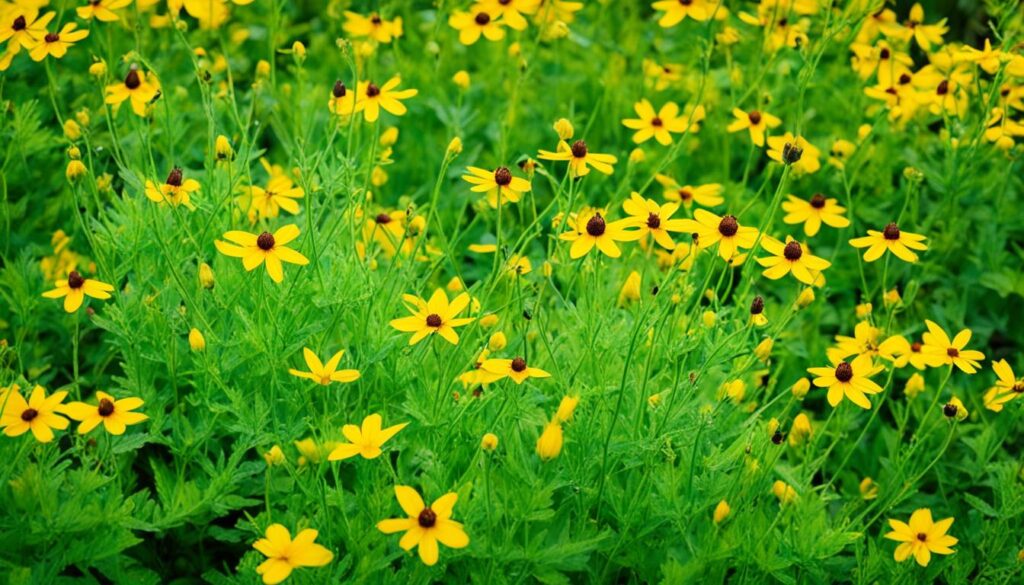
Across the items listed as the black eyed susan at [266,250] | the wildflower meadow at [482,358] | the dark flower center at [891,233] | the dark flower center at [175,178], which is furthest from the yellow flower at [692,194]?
the dark flower center at [175,178]

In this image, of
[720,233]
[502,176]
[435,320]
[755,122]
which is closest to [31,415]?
[435,320]

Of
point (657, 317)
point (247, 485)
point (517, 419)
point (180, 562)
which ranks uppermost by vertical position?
point (657, 317)

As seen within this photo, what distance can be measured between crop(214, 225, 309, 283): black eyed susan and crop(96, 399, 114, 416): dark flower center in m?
0.33

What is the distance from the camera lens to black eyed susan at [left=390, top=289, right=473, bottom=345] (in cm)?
200

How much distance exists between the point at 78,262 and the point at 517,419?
1.38 m

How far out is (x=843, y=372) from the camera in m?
2.09

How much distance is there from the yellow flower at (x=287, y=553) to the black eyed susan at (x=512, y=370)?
0.42 m

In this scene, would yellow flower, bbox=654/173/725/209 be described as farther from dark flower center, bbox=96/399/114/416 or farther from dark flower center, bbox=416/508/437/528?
dark flower center, bbox=96/399/114/416

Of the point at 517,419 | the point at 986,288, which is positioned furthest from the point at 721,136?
the point at 517,419

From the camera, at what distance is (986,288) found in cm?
318

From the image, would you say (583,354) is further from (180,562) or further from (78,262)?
(78,262)

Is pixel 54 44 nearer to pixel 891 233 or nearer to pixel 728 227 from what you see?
pixel 728 227

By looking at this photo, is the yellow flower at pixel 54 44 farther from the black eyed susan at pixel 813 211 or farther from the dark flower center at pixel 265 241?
the black eyed susan at pixel 813 211

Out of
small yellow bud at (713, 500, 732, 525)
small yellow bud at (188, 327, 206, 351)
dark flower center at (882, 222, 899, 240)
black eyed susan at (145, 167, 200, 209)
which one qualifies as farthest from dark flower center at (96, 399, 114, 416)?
dark flower center at (882, 222, 899, 240)
